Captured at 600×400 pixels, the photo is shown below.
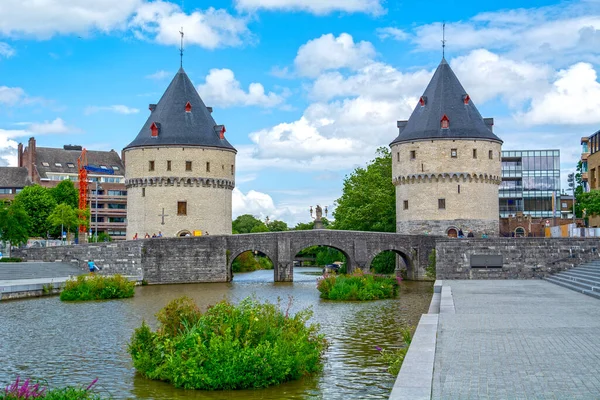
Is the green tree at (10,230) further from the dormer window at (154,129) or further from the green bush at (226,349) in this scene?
the green bush at (226,349)

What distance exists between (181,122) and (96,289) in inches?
982

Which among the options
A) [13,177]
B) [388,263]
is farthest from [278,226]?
[388,263]

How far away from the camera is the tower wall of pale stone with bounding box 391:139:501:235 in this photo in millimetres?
56188

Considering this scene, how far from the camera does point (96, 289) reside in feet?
110

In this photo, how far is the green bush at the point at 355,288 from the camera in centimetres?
3203

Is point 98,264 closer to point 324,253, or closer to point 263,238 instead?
point 263,238

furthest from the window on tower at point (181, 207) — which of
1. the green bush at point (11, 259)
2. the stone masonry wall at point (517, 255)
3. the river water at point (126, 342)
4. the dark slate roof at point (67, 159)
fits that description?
the dark slate roof at point (67, 159)

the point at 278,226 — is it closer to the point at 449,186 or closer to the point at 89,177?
the point at 89,177

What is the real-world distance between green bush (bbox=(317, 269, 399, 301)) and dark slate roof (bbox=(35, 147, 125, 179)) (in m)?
72.7

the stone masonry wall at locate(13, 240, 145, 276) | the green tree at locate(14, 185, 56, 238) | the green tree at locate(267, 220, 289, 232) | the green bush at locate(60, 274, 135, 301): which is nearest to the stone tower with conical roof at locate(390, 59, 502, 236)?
the stone masonry wall at locate(13, 240, 145, 276)

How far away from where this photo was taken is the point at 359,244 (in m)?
50.5

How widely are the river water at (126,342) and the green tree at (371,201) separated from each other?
31973mm

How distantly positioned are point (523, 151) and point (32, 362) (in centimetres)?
9440

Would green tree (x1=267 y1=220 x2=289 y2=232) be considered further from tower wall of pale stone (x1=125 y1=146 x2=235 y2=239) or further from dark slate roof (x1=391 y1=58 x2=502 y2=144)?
dark slate roof (x1=391 y1=58 x2=502 y2=144)
